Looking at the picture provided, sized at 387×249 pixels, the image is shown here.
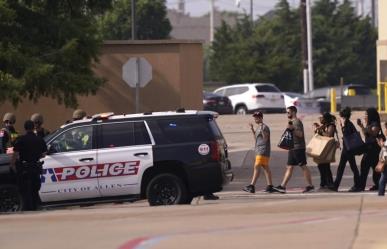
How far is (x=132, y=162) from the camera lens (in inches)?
616

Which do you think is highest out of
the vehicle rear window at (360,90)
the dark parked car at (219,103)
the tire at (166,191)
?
the vehicle rear window at (360,90)

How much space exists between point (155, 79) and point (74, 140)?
1230cm

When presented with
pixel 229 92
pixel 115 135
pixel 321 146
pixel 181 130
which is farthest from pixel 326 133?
pixel 229 92

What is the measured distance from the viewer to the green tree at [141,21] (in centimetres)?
5628

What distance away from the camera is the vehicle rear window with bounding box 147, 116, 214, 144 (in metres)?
15.7

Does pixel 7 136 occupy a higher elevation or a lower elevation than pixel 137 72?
lower

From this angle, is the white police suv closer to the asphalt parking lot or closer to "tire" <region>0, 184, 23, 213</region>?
"tire" <region>0, 184, 23, 213</region>

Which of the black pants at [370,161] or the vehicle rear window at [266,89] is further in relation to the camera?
the vehicle rear window at [266,89]

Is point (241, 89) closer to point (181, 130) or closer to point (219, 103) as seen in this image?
point (219, 103)

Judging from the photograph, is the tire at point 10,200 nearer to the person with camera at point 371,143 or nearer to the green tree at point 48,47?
the green tree at point 48,47

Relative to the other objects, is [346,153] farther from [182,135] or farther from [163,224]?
[163,224]

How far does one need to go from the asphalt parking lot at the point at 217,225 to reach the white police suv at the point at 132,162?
1.37 feet

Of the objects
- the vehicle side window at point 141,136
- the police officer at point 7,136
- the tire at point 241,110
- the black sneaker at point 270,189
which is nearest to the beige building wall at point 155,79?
the police officer at point 7,136

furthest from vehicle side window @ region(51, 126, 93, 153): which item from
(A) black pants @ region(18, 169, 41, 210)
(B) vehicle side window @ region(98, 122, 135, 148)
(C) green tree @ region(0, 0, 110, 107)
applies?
(C) green tree @ region(0, 0, 110, 107)
